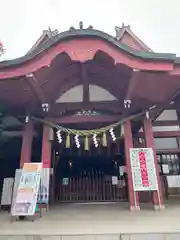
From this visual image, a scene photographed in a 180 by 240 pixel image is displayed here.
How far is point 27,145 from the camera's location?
686 centimetres

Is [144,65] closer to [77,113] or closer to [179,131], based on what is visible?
[77,113]

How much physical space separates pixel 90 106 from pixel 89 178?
3930 millimetres

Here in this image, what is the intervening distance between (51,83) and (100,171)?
19.5 ft

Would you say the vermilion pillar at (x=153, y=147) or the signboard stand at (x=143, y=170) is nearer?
the signboard stand at (x=143, y=170)

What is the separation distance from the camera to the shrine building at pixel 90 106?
579 centimetres

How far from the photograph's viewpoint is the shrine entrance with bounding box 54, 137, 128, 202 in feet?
30.2

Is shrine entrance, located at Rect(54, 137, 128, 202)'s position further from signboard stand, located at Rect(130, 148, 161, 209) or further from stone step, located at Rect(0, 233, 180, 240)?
stone step, located at Rect(0, 233, 180, 240)

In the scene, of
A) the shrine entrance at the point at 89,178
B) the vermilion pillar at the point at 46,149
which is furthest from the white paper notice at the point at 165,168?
the vermilion pillar at the point at 46,149

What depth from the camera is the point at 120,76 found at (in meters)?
6.84

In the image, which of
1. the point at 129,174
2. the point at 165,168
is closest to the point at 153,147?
the point at 129,174

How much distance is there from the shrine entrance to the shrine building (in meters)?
0.04

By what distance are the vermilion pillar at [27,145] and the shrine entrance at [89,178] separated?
2.63 m

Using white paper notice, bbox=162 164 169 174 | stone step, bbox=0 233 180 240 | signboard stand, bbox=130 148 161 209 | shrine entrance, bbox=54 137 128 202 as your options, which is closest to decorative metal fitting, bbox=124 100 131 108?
signboard stand, bbox=130 148 161 209

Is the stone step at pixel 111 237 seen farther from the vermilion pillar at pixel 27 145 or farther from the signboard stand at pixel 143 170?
the vermilion pillar at pixel 27 145
